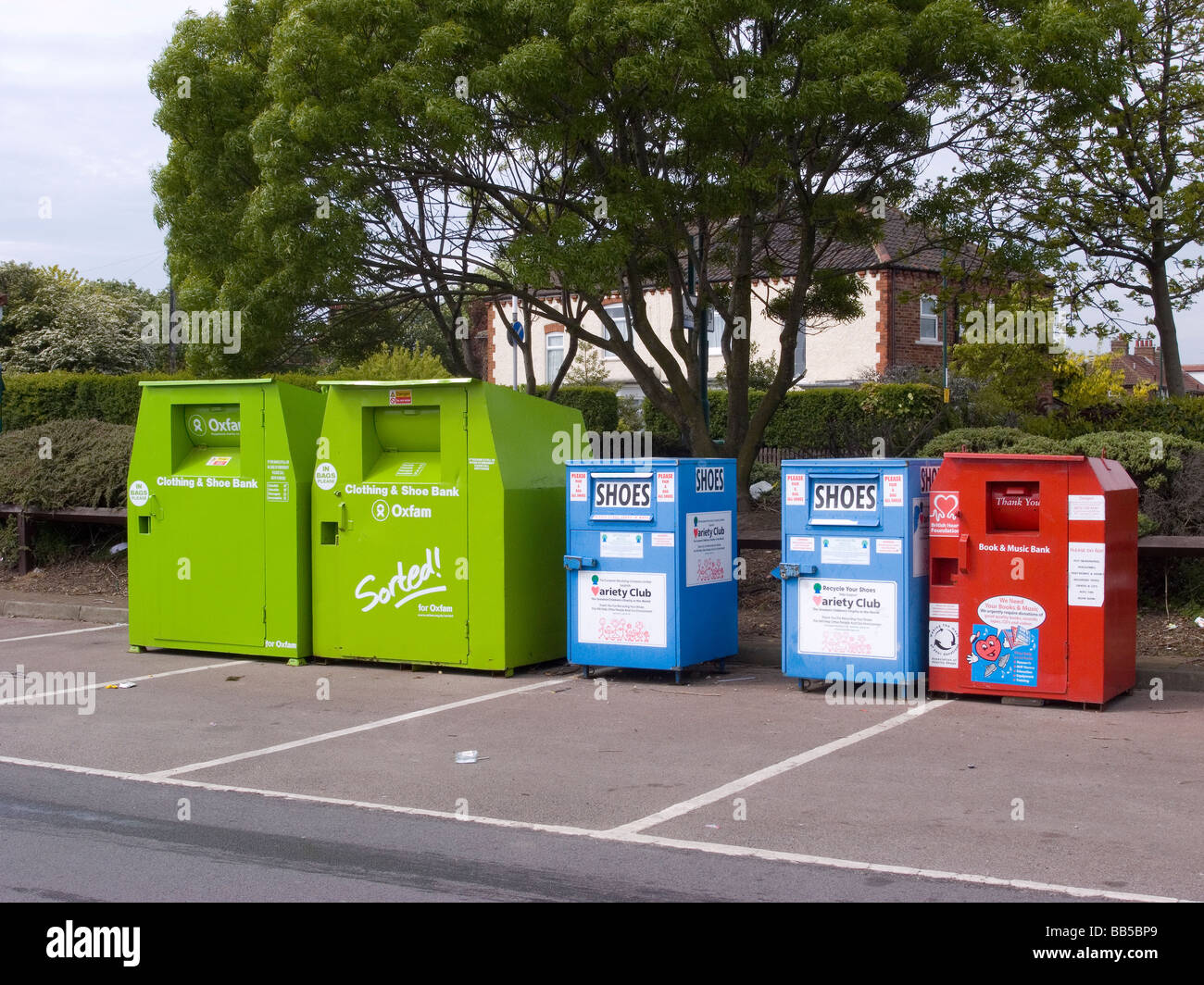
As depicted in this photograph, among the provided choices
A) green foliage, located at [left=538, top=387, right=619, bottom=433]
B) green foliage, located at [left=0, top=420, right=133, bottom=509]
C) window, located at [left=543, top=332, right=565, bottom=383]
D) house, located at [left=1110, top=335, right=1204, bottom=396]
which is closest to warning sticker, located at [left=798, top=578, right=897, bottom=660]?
green foliage, located at [left=0, top=420, right=133, bottom=509]

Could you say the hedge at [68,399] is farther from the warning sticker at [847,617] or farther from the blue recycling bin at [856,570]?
the warning sticker at [847,617]

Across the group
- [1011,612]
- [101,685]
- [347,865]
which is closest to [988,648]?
[1011,612]

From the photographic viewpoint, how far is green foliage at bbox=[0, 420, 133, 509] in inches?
582

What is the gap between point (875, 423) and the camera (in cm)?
2373

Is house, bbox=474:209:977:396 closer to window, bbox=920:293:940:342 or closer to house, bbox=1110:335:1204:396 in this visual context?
window, bbox=920:293:940:342

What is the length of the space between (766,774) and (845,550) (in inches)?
95.5

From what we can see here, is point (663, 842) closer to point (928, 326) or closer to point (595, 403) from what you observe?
point (595, 403)

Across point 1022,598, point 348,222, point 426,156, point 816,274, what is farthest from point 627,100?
point 1022,598

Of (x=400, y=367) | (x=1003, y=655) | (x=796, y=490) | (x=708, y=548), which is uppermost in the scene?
(x=400, y=367)

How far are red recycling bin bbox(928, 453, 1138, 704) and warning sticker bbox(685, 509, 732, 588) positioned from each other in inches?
64.7

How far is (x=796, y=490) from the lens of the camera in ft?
29.2

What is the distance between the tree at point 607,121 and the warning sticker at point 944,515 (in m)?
4.71

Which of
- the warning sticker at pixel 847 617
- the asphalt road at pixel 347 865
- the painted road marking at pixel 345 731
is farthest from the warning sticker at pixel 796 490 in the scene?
the asphalt road at pixel 347 865

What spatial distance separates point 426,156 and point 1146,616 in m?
8.44
